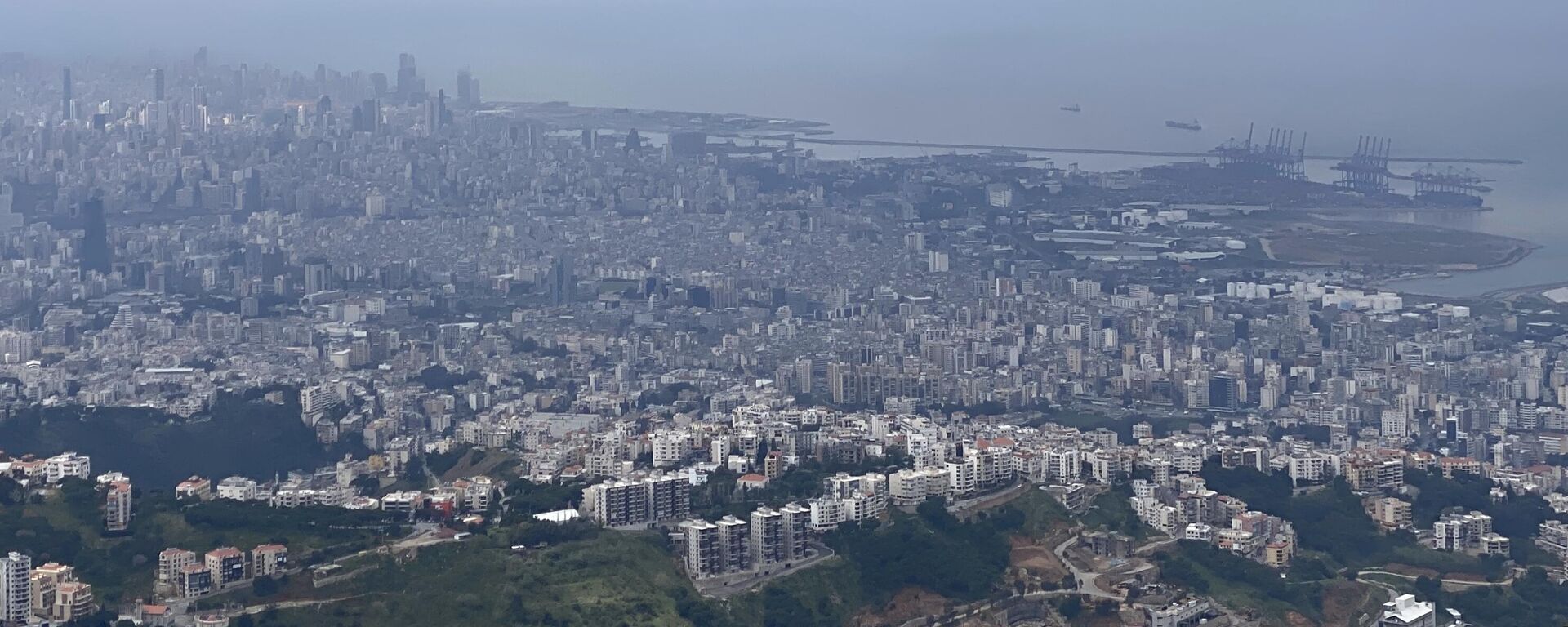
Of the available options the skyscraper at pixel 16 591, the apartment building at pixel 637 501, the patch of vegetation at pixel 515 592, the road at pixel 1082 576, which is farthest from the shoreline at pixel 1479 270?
the skyscraper at pixel 16 591

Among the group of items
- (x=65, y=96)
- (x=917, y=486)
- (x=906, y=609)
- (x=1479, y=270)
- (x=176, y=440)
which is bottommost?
(x=176, y=440)

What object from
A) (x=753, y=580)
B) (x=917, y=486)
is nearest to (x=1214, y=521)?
(x=917, y=486)

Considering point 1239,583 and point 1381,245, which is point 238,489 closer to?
point 1239,583

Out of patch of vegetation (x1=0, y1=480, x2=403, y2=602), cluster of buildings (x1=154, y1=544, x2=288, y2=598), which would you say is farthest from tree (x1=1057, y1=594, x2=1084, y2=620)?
cluster of buildings (x1=154, y1=544, x2=288, y2=598)

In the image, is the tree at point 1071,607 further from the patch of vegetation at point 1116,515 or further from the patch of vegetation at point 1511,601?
the patch of vegetation at point 1511,601

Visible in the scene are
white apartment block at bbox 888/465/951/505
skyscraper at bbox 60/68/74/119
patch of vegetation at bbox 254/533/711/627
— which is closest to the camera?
patch of vegetation at bbox 254/533/711/627

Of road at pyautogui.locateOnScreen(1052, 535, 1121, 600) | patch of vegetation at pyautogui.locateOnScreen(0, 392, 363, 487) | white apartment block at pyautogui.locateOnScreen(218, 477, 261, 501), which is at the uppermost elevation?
road at pyautogui.locateOnScreen(1052, 535, 1121, 600)

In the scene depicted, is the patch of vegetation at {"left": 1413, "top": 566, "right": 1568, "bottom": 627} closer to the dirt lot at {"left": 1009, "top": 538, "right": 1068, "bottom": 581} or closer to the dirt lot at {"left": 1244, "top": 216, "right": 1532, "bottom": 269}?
the dirt lot at {"left": 1009, "top": 538, "right": 1068, "bottom": 581}
